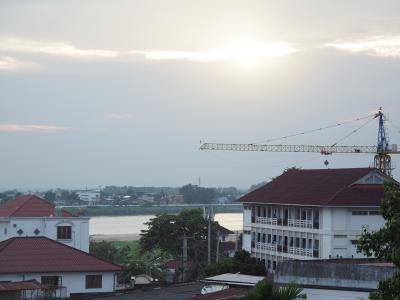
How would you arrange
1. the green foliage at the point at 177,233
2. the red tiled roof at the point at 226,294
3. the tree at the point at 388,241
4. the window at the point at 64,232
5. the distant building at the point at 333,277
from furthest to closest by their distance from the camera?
the green foliage at the point at 177,233
the window at the point at 64,232
the red tiled roof at the point at 226,294
the distant building at the point at 333,277
the tree at the point at 388,241

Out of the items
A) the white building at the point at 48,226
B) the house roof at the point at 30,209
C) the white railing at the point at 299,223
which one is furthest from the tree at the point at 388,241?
the house roof at the point at 30,209

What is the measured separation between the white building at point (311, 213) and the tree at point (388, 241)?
3357 cm

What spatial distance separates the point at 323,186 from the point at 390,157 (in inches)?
2451

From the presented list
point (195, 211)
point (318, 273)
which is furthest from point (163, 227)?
point (318, 273)

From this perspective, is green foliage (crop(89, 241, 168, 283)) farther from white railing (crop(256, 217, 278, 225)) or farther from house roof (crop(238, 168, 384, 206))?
house roof (crop(238, 168, 384, 206))

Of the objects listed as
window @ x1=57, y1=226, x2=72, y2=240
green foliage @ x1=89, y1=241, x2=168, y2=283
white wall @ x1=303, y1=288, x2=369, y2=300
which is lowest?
green foliage @ x1=89, y1=241, x2=168, y2=283

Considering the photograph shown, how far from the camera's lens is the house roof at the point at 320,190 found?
51156mm

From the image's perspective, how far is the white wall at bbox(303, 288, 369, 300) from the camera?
24075 mm

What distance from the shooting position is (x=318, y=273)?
2462cm

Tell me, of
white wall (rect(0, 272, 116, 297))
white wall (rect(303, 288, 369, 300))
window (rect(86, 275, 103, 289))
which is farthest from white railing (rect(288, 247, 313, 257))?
white wall (rect(303, 288, 369, 300))

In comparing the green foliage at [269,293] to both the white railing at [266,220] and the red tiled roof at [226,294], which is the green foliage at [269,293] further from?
the white railing at [266,220]

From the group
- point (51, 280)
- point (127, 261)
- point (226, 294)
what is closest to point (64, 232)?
point (127, 261)

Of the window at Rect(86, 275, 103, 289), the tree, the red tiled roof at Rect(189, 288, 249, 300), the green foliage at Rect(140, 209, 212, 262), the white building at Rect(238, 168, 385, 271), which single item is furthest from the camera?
the green foliage at Rect(140, 209, 212, 262)

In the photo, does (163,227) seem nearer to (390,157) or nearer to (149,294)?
(149,294)
